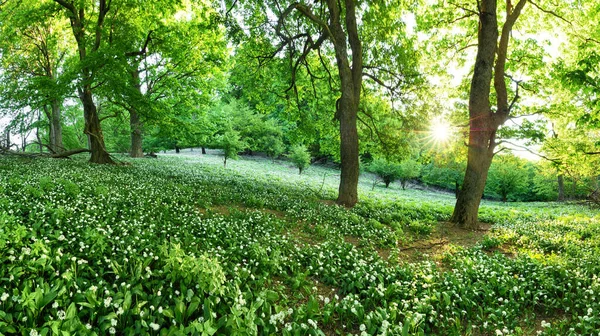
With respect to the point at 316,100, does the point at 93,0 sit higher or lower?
higher

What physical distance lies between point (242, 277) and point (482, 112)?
38.6 feet

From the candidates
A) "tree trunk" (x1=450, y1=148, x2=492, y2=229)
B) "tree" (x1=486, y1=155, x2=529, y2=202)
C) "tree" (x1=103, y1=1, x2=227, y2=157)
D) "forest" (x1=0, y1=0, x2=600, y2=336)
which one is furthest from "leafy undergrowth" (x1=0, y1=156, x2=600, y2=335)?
"tree" (x1=486, y1=155, x2=529, y2=202)

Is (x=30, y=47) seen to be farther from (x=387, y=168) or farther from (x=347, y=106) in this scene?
(x=387, y=168)

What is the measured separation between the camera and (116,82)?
15141 millimetres

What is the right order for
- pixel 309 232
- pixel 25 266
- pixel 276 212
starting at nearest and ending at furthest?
1. pixel 25 266
2. pixel 309 232
3. pixel 276 212

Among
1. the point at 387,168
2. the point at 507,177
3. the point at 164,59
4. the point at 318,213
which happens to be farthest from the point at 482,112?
the point at 507,177

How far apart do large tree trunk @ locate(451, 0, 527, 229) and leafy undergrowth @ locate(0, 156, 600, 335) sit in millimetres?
2905

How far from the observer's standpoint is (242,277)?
5543 millimetres

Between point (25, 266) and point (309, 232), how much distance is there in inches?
269

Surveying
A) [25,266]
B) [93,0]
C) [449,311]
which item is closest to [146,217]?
[25,266]

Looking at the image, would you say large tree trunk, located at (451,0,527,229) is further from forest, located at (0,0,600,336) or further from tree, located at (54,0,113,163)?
tree, located at (54,0,113,163)

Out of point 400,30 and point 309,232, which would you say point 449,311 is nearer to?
point 309,232

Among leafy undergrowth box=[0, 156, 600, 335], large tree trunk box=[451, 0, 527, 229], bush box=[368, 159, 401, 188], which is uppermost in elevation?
large tree trunk box=[451, 0, 527, 229]

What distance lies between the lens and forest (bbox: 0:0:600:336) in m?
4.51
